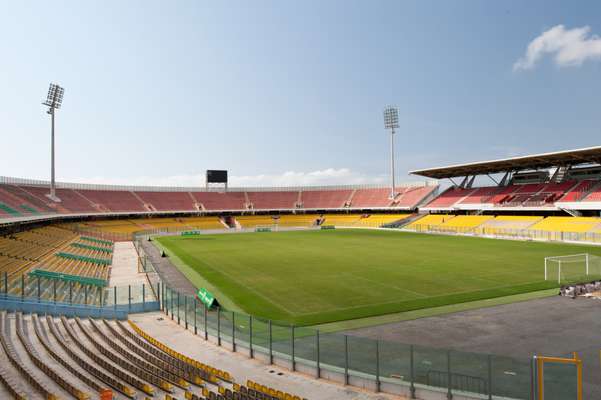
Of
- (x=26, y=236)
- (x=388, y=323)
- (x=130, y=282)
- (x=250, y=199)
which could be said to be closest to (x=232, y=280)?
(x=130, y=282)

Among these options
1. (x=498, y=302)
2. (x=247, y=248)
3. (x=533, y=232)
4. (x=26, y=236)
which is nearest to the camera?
(x=498, y=302)

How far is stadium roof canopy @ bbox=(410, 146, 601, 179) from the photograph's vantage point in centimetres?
5144

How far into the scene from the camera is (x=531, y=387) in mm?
8461

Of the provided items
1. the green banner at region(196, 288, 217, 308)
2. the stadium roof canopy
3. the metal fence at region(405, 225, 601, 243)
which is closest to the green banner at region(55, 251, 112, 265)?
the green banner at region(196, 288, 217, 308)

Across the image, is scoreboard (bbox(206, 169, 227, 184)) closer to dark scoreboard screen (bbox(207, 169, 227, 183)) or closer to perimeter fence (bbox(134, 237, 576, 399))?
dark scoreboard screen (bbox(207, 169, 227, 183))

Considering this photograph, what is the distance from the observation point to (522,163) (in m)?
60.0

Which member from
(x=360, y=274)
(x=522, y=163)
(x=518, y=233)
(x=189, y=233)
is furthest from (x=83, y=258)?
(x=522, y=163)

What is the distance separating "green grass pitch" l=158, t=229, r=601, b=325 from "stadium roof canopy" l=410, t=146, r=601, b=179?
1513 centimetres

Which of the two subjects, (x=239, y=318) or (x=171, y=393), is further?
(x=239, y=318)

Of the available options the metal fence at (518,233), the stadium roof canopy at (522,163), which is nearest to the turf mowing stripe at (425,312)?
the metal fence at (518,233)

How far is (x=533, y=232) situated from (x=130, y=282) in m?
44.7

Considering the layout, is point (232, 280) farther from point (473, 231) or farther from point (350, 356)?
point (473, 231)

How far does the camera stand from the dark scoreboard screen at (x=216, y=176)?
8900 centimetres

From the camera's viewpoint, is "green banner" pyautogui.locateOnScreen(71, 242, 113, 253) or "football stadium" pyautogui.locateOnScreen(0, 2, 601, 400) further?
"green banner" pyautogui.locateOnScreen(71, 242, 113, 253)
